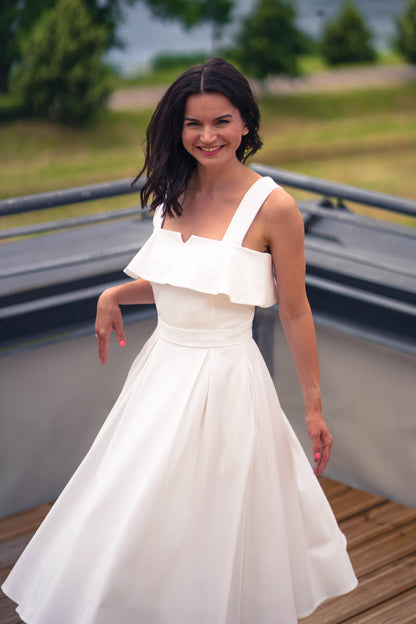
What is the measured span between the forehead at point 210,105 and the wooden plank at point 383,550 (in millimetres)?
1646

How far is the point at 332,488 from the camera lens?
336 centimetres

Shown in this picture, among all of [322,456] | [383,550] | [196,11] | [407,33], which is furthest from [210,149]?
[196,11]

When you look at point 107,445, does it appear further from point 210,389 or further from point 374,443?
point 374,443

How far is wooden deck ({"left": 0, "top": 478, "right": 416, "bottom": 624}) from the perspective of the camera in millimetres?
2578

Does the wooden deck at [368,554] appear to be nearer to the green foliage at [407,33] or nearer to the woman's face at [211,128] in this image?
the woman's face at [211,128]

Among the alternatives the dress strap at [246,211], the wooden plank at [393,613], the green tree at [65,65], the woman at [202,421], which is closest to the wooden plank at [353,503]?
the wooden plank at [393,613]

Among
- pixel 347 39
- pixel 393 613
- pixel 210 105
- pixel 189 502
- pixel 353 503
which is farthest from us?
pixel 347 39

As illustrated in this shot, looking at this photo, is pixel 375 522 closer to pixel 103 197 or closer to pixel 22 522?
pixel 22 522

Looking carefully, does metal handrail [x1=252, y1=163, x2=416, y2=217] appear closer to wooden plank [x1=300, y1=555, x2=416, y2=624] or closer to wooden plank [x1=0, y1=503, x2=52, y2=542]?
wooden plank [x1=300, y1=555, x2=416, y2=624]

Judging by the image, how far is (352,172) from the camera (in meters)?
28.0

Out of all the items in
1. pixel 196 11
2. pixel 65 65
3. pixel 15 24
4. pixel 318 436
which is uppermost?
pixel 196 11

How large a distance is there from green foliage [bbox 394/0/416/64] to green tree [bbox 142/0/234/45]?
7.69m

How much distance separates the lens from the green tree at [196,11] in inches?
1432

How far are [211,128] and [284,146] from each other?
27943mm
